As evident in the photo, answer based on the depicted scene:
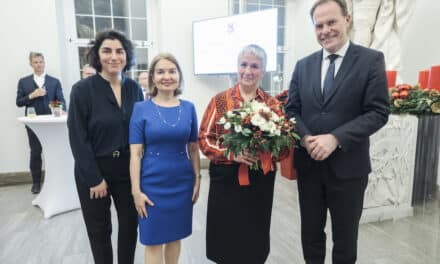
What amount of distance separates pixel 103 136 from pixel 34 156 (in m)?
2.87

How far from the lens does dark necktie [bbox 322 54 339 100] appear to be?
1.45 m

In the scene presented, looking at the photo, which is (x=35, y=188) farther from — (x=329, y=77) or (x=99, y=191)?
(x=329, y=77)

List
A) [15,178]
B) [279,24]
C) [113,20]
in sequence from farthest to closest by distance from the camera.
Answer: [279,24]
[113,20]
[15,178]

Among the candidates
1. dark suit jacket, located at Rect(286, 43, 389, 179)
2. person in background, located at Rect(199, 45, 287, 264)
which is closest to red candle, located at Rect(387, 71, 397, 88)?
dark suit jacket, located at Rect(286, 43, 389, 179)

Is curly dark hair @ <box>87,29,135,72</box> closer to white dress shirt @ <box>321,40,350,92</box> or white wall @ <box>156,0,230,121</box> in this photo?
white dress shirt @ <box>321,40,350,92</box>

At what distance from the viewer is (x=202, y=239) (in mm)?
2617

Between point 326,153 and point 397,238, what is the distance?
1806 millimetres

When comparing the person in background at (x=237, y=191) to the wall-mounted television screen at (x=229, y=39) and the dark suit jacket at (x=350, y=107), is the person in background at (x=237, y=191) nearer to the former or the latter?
the dark suit jacket at (x=350, y=107)

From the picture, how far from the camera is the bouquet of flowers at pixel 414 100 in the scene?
8.64 feet

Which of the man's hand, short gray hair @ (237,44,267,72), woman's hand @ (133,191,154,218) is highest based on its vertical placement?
short gray hair @ (237,44,267,72)

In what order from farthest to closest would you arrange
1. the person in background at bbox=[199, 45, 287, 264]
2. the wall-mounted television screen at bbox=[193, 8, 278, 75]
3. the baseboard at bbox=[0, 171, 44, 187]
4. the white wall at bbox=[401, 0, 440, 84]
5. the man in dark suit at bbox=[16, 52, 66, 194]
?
1. the baseboard at bbox=[0, 171, 44, 187]
2. the wall-mounted television screen at bbox=[193, 8, 278, 75]
3. the man in dark suit at bbox=[16, 52, 66, 194]
4. the white wall at bbox=[401, 0, 440, 84]
5. the person in background at bbox=[199, 45, 287, 264]

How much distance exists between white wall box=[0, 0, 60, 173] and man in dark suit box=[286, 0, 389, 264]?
3744 mm

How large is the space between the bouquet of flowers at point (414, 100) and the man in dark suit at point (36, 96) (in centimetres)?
400

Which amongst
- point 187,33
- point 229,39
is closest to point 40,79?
point 187,33
